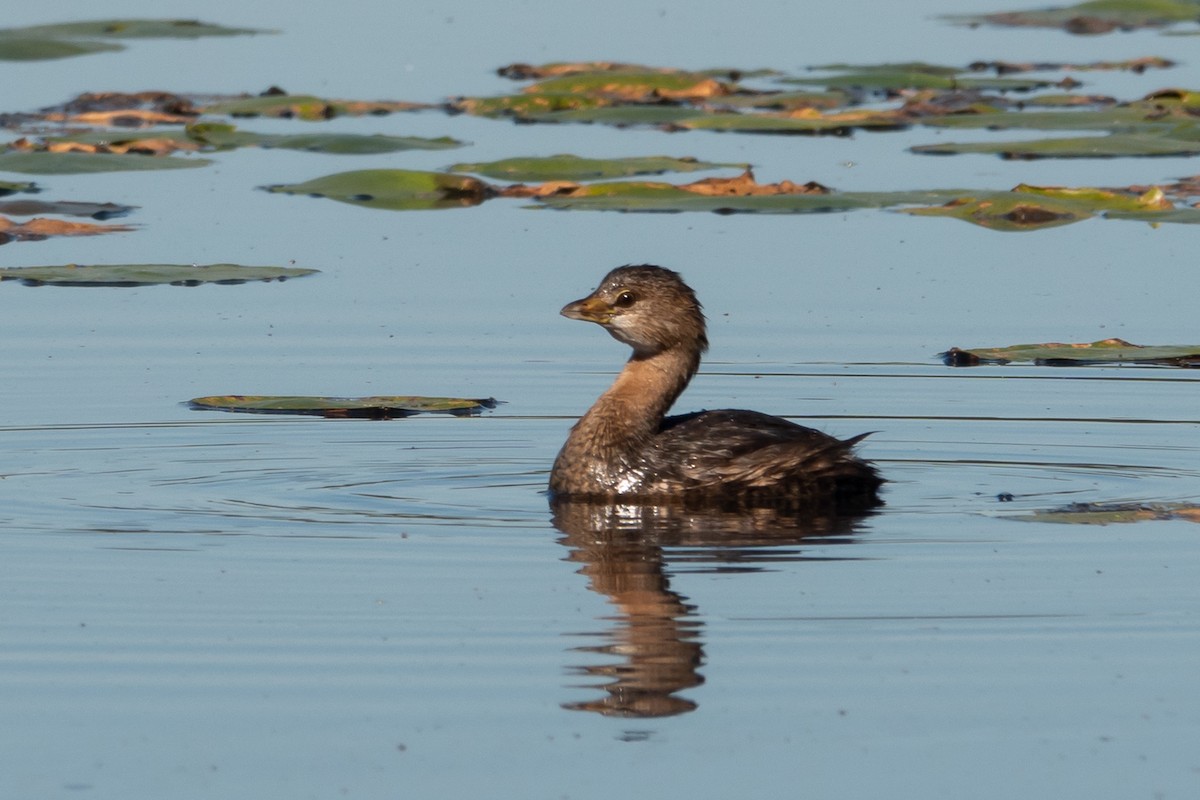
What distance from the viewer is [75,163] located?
66.3 ft

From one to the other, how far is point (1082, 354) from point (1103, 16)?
71.2 feet

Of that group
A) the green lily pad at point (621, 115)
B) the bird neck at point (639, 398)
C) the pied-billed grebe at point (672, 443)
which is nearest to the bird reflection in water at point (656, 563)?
the pied-billed grebe at point (672, 443)

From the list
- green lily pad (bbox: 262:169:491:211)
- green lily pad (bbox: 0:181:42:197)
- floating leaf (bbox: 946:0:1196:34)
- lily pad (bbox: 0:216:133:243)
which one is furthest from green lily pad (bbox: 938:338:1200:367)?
floating leaf (bbox: 946:0:1196:34)

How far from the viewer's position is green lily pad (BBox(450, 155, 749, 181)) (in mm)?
19844

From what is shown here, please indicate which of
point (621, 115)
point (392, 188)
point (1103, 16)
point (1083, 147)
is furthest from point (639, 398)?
point (1103, 16)

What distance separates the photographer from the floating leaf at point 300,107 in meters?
22.8

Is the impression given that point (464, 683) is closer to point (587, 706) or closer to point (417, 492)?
point (587, 706)

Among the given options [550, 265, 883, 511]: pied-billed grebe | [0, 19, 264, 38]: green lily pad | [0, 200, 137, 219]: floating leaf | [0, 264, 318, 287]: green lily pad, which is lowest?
[550, 265, 883, 511]: pied-billed grebe

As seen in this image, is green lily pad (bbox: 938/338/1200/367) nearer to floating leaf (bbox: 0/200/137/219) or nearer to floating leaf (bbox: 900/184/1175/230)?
floating leaf (bbox: 900/184/1175/230)

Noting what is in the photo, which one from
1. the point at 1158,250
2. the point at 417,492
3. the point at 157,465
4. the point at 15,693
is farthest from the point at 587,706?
the point at 1158,250

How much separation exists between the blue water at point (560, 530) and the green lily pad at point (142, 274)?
25cm

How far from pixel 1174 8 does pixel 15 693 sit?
28.2 meters

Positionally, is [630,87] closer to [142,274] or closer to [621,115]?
[621,115]

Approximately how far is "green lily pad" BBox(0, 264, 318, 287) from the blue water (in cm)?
25
